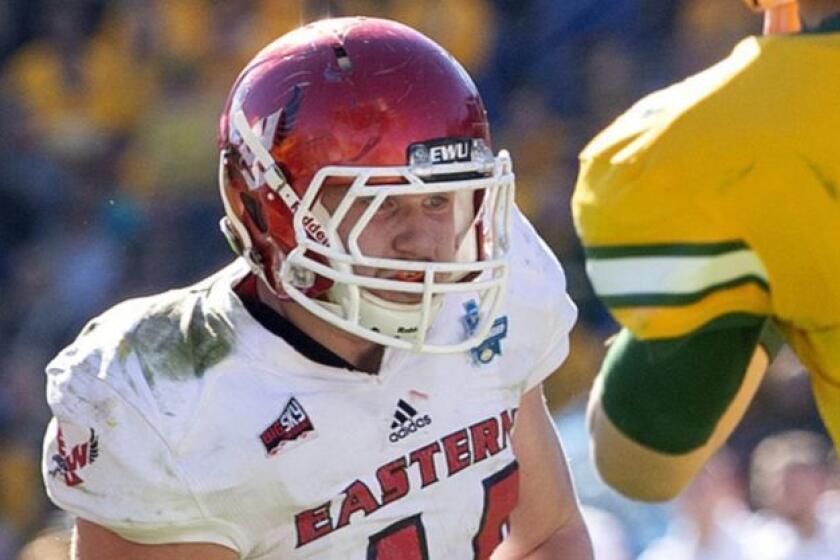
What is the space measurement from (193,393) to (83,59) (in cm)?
538

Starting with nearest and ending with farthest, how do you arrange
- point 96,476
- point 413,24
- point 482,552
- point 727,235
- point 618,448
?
1. point 727,235
2. point 618,448
3. point 96,476
4. point 482,552
5. point 413,24

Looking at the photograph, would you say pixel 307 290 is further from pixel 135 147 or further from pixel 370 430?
pixel 135 147

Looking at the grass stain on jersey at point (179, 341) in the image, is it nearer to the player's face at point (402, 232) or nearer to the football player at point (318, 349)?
the football player at point (318, 349)

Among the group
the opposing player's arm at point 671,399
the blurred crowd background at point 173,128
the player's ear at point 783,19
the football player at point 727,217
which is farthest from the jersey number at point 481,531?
the blurred crowd background at point 173,128

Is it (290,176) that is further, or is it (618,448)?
(290,176)

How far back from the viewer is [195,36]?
732 centimetres

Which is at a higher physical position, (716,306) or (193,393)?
(716,306)

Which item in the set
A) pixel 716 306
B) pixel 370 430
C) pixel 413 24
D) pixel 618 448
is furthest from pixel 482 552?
pixel 413 24

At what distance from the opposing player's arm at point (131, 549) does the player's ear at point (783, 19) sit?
0.94 meters

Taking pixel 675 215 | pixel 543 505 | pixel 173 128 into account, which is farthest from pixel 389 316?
pixel 173 128

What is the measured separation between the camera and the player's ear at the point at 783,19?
178 centimetres

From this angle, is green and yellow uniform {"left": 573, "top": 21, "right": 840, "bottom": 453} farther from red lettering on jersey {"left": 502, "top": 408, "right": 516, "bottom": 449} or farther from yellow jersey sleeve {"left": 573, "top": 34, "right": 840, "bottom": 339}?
red lettering on jersey {"left": 502, "top": 408, "right": 516, "bottom": 449}

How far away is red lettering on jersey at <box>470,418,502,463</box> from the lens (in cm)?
251

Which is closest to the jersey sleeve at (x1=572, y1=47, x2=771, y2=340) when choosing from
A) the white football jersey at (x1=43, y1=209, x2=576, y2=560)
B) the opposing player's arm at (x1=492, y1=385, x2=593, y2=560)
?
the white football jersey at (x1=43, y1=209, x2=576, y2=560)
